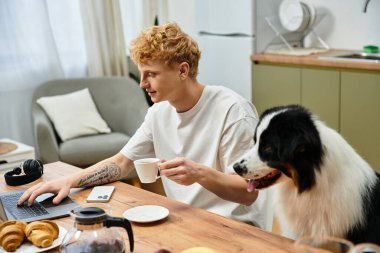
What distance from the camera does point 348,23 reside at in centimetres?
419

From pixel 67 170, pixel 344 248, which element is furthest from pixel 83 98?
pixel 344 248

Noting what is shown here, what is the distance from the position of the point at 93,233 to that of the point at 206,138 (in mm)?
811

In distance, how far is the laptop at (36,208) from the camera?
1621 mm

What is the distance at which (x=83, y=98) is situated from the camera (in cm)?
402

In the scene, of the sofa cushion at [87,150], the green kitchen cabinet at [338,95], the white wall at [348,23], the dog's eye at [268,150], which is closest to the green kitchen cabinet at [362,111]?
the green kitchen cabinet at [338,95]

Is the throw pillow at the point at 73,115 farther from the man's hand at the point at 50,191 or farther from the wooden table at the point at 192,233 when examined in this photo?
the wooden table at the point at 192,233

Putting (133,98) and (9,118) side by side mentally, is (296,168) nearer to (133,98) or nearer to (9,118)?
(133,98)

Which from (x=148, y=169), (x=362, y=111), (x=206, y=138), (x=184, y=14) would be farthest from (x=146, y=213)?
(x=184, y=14)

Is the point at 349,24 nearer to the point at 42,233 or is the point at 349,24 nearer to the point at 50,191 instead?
the point at 50,191

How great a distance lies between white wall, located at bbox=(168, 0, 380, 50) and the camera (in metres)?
4.02

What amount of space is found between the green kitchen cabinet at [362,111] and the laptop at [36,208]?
7.64 ft

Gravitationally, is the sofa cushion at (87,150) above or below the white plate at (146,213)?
below

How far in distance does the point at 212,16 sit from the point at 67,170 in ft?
8.65

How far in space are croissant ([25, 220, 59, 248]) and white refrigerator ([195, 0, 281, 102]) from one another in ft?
9.86
